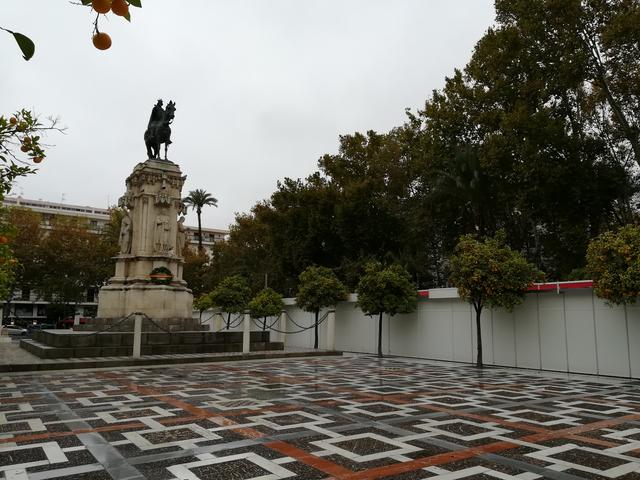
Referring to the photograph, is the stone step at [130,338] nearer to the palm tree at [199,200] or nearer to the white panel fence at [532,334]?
the white panel fence at [532,334]

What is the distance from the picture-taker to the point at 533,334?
1393 cm

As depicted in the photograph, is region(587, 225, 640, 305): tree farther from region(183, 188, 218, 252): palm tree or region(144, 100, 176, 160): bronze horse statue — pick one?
region(183, 188, 218, 252): palm tree

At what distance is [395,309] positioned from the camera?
16.5 meters

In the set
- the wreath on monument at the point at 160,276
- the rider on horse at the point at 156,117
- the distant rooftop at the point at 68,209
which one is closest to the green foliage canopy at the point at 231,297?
the wreath on monument at the point at 160,276

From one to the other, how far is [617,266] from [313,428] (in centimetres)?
844

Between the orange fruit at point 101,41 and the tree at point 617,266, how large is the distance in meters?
11.3

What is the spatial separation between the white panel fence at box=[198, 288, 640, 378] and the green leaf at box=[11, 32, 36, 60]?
1334 centimetres

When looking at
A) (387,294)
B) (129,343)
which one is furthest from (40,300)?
(387,294)

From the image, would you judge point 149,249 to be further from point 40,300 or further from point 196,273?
point 40,300

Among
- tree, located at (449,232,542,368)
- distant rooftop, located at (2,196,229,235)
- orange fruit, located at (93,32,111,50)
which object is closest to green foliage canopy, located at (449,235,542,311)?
tree, located at (449,232,542,368)

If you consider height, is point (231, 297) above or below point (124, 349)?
above

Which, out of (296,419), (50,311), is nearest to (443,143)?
(296,419)

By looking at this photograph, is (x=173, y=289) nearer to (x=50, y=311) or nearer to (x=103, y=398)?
(x=103, y=398)

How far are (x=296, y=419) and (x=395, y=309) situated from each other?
10287 millimetres
